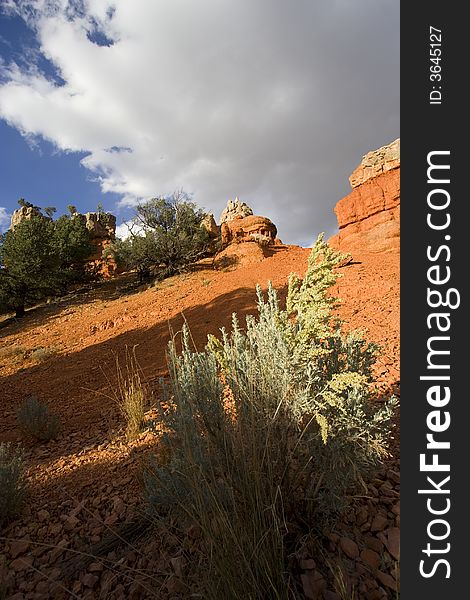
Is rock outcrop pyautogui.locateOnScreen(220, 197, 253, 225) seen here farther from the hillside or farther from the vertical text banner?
the vertical text banner

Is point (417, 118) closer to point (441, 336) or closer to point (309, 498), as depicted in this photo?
point (441, 336)

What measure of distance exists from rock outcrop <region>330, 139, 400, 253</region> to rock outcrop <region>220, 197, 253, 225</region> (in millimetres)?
23811

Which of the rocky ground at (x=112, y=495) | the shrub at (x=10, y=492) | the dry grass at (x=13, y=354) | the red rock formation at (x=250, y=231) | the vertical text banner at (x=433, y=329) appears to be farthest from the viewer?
the red rock formation at (x=250, y=231)

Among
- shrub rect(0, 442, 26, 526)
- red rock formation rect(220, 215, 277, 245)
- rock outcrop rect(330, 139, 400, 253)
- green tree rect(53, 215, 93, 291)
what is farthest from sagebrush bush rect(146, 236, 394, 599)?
green tree rect(53, 215, 93, 291)

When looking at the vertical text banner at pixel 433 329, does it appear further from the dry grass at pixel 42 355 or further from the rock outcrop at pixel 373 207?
the rock outcrop at pixel 373 207

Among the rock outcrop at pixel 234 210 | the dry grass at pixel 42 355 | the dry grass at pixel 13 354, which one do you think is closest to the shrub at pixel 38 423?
the dry grass at pixel 42 355

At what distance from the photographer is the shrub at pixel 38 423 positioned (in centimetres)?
469

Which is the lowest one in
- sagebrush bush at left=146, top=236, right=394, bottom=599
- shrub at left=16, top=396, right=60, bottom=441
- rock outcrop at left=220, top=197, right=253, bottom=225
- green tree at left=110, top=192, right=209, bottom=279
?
shrub at left=16, top=396, right=60, bottom=441

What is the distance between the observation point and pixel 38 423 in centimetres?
472

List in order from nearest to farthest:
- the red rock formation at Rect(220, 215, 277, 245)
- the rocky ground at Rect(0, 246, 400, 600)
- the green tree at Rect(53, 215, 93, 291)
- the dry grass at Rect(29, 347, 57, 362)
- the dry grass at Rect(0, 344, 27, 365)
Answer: the rocky ground at Rect(0, 246, 400, 600) < the dry grass at Rect(29, 347, 57, 362) < the dry grass at Rect(0, 344, 27, 365) < the green tree at Rect(53, 215, 93, 291) < the red rock formation at Rect(220, 215, 277, 245)

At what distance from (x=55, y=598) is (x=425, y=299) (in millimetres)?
2628

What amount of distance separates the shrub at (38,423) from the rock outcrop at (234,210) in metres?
38.7

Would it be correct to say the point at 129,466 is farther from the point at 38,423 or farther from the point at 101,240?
the point at 101,240

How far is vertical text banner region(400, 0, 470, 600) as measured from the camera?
4.09 ft
